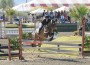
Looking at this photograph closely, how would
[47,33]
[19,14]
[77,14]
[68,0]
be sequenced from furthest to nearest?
[19,14] → [77,14] → [68,0] → [47,33]

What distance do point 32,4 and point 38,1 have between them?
545 millimetres

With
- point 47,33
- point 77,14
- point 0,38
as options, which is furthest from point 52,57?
point 77,14

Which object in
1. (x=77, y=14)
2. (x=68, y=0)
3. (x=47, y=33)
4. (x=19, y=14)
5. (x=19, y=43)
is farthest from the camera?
(x=19, y=14)

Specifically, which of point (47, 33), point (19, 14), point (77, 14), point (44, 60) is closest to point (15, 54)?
point (44, 60)

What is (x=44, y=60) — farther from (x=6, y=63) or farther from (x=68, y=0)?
(x=68, y=0)

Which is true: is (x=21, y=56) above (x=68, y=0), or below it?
below

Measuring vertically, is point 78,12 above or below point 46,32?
above

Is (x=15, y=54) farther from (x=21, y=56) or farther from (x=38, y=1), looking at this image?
(x=38, y=1)

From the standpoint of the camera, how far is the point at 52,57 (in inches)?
544

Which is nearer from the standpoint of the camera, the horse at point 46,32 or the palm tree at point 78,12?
the horse at point 46,32

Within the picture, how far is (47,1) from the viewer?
87.1 ft

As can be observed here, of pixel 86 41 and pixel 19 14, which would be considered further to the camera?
pixel 19 14

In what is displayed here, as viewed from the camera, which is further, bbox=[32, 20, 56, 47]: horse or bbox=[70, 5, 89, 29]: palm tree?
bbox=[70, 5, 89, 29]: palm tree

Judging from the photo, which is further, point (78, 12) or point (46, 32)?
point (78, 12)
